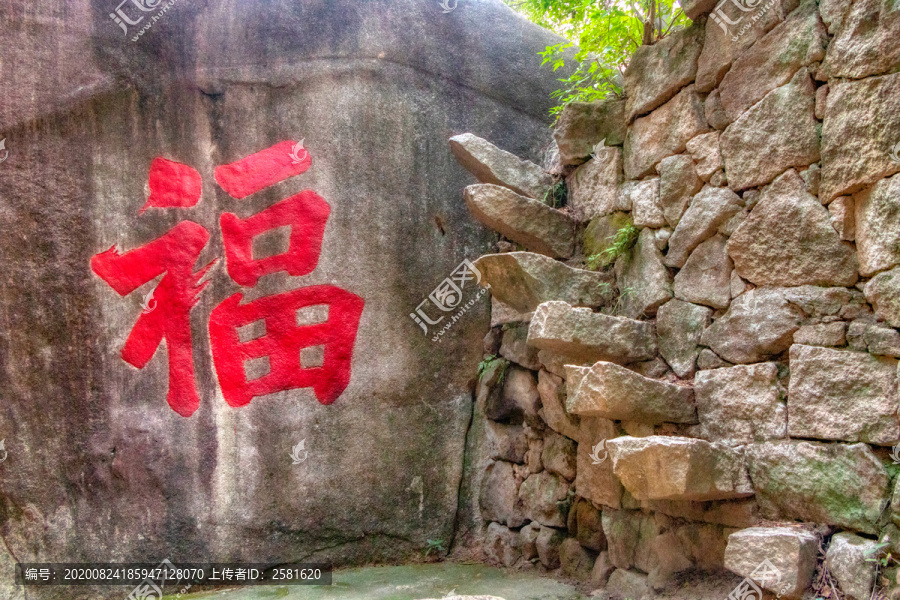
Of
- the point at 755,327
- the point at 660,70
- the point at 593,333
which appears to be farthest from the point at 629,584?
the point at 660,70

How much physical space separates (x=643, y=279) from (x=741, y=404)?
98 centimetres

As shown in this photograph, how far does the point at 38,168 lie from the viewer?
442cm

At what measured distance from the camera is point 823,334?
278cm

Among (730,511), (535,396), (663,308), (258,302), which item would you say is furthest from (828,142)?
(258,302)

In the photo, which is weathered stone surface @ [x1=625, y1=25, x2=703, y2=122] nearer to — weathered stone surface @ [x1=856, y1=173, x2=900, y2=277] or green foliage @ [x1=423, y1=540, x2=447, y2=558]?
weathered stone surface @ [x1=856, y1=173, x2=900, y2=277]

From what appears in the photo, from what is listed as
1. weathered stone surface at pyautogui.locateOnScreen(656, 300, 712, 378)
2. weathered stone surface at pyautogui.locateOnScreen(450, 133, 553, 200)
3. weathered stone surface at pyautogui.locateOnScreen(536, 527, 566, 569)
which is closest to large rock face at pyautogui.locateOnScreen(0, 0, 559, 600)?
weathered stone surface at pyautogui.locateOnScreen(450, 133, 553, 200)

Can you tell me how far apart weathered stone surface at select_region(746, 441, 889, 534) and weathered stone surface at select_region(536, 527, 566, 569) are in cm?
158

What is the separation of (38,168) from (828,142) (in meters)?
4.76

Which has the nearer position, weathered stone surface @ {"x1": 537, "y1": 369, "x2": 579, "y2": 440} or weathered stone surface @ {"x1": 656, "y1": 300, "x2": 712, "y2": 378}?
weathered stone surface @ {"x1": 656, "y1": 300, "x2": 712, "y2": 378}

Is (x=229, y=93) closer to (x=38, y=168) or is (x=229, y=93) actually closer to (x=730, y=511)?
(x=38, y=168)

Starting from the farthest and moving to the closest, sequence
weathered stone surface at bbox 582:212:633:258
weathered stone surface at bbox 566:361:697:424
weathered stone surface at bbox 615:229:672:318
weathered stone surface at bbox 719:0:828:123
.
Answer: weathered stone surface at bbox 582:212:633:258 → weathered stone surface at bbox 615:229:672:318 → weathered stone surface at bbox 566:361:697:424 → weathered stone surface at bbox 719:0:828:123

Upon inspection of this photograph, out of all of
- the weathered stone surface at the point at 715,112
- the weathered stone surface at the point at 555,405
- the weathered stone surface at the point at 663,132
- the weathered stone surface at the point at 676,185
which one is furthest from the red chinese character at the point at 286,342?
the weathered stone surface at the point at 715,112

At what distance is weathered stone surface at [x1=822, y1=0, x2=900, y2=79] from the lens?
2.54 metres

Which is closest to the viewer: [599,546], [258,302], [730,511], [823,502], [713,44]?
[823,502]
